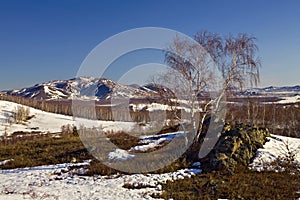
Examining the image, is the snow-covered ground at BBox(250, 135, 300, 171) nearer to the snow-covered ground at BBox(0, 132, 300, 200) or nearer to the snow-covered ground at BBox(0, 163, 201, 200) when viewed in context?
the snow-covered ground at BBox(0, 132, 300, 200)

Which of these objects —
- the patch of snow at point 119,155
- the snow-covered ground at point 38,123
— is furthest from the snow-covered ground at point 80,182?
the snow-covered ground at point 38,123

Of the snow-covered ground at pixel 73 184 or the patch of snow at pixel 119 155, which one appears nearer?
the snow-covered ground at pixel 73 184

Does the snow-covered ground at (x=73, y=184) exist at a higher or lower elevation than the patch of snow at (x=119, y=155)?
lower

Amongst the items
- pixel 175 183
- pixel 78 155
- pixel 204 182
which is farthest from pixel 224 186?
pixel 78 155

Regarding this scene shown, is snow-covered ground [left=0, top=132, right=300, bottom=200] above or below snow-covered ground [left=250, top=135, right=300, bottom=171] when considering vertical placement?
below

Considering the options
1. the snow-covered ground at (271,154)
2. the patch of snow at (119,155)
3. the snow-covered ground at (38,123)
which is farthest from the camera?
the snow-covered ground at (38,123)

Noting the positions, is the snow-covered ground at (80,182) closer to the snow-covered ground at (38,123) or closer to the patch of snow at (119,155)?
the patch of snow at (119,155)

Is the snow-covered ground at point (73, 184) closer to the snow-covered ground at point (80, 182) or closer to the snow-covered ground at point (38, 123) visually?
the snow-covered ground at point (80, 182)

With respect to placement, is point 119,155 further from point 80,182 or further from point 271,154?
point 271,154

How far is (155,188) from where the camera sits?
14.9 meters

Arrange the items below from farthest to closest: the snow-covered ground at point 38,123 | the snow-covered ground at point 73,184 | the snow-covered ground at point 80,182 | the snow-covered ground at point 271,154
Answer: the snow-covered ground at point 38,123 < the snow-covered ground at point 271,154 < the snow-covered ground at point 80,182 < the snow-covered ground at point 73,184

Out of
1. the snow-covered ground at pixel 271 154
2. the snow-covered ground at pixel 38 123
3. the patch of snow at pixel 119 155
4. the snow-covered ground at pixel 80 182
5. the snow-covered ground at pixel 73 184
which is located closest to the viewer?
the snow-covered ground at pixel 73 184

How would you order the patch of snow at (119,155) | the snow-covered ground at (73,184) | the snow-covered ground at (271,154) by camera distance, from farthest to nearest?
1. the patch of snow at (119,155)
2. the snow-covered ground at (271,154)
3. the snow-covered ground at (73,184)

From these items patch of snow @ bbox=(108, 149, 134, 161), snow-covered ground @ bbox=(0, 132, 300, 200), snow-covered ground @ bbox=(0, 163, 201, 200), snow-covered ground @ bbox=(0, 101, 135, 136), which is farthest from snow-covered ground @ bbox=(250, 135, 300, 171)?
snow-covered ground @ bbox=(0, 101, 135, 136)
